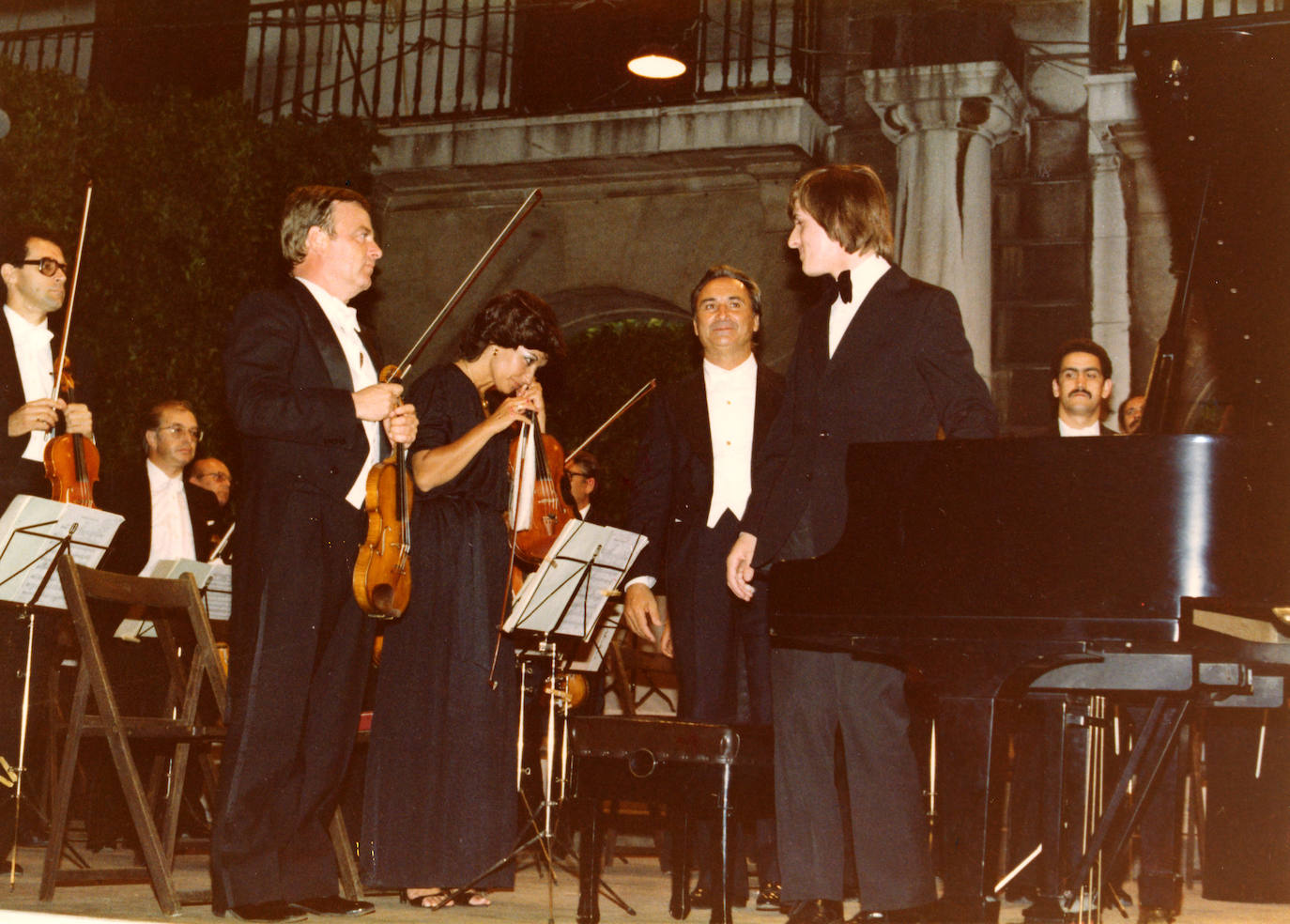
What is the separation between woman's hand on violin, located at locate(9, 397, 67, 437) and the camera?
4.75 m

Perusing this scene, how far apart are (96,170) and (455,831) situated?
5.98m

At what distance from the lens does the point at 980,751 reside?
277 centimetres

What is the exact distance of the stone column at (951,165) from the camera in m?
9.07

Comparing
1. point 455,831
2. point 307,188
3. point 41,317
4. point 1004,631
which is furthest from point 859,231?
point 41,317

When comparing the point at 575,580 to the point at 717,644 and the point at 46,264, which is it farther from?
the point at 46,264

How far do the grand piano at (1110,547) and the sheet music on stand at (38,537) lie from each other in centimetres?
230

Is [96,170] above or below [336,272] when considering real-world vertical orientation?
above

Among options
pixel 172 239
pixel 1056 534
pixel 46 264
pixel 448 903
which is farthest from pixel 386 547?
pixel 172 239

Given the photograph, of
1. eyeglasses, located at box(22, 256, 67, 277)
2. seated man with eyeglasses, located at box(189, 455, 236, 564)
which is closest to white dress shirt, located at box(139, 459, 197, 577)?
seated man with eyeglasses, located at box(189, 455, 236, 564)

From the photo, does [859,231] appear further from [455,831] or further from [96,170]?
[96,170]

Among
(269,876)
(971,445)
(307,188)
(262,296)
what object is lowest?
(269,876)

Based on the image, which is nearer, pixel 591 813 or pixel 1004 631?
pixel 1004 631

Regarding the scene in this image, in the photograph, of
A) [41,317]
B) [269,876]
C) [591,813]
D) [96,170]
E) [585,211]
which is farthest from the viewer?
[585,211]

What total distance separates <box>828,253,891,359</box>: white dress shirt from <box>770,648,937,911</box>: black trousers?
79 cm
